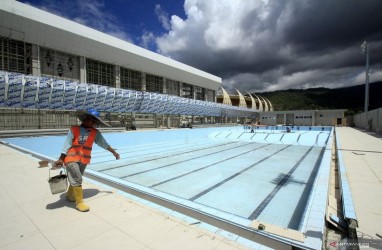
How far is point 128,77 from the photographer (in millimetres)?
24188

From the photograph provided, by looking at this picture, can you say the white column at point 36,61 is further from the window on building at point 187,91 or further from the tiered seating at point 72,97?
the window on building at point 187,91

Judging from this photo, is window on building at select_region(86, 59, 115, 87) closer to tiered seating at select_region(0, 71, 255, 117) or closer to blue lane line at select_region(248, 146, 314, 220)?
tiered seating at select_region(0, 71, 255, 117)

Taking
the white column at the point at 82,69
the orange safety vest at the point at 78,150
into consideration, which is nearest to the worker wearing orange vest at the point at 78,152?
the orange safety vest at the point at 78,150

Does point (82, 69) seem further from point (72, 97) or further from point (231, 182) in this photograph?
point (231, 182)

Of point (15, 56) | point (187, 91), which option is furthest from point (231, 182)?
point (187, 91)

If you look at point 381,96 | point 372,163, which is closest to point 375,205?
→ point 372,163

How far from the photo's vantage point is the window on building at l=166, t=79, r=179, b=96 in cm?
2953

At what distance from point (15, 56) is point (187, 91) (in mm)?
22174

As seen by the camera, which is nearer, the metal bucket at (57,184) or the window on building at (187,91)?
the metal bucket at (57,184)

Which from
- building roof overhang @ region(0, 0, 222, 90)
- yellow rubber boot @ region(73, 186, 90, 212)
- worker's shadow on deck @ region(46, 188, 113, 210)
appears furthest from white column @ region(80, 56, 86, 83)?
yellow rubber boot @ region(73, 186, 90, 212)

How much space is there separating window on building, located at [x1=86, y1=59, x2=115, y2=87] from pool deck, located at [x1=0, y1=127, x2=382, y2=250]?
763 inches

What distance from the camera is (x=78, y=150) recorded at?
2430mm

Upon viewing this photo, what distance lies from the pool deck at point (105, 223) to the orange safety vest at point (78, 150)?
21.9 inches

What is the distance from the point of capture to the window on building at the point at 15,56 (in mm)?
15114
